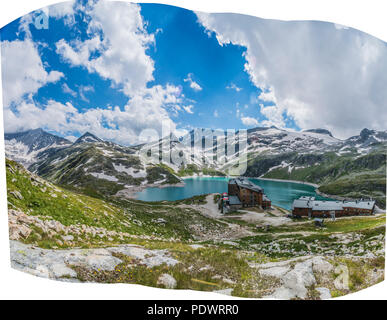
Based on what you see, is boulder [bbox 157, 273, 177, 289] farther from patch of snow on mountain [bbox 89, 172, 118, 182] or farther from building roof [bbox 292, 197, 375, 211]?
building roof [bbox 292, 197, 375, 211]

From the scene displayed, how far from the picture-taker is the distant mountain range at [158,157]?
400 cm

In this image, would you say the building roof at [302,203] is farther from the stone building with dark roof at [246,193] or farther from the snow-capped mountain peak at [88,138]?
the snow-capped mountain peak at [88,138]

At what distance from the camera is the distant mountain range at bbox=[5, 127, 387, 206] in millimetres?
4000

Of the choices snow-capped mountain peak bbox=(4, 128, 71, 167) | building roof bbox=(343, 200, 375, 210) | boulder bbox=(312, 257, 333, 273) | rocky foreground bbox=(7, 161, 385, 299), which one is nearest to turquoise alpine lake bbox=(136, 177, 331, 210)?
rocky foreground bbox=(7, 161, 385, 299)

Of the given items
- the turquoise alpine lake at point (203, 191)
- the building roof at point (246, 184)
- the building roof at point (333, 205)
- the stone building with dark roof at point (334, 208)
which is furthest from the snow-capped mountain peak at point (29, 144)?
the building roof at point (333, 205)

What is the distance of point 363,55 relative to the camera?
3.63 meters

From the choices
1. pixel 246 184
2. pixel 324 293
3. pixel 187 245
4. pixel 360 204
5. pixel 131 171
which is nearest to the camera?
pixel 324 293

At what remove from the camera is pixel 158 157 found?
4113mm

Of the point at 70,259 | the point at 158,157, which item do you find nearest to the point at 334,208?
the point at 158,157

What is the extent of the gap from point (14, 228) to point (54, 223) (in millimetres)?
683

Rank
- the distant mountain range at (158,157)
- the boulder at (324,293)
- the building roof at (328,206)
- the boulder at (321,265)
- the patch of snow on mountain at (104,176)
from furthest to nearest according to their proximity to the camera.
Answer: the patch of snow on mountain at (104,176) → the distant mountain range at (158,157) → the building roof at (328,206) → the boulder at (321,265) → the boulder at (324,293)

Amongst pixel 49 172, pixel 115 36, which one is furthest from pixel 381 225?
pixel 49 172

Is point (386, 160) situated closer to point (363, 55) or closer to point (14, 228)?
point (363, 55)

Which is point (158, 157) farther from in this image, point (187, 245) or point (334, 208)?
point (334, 208)
